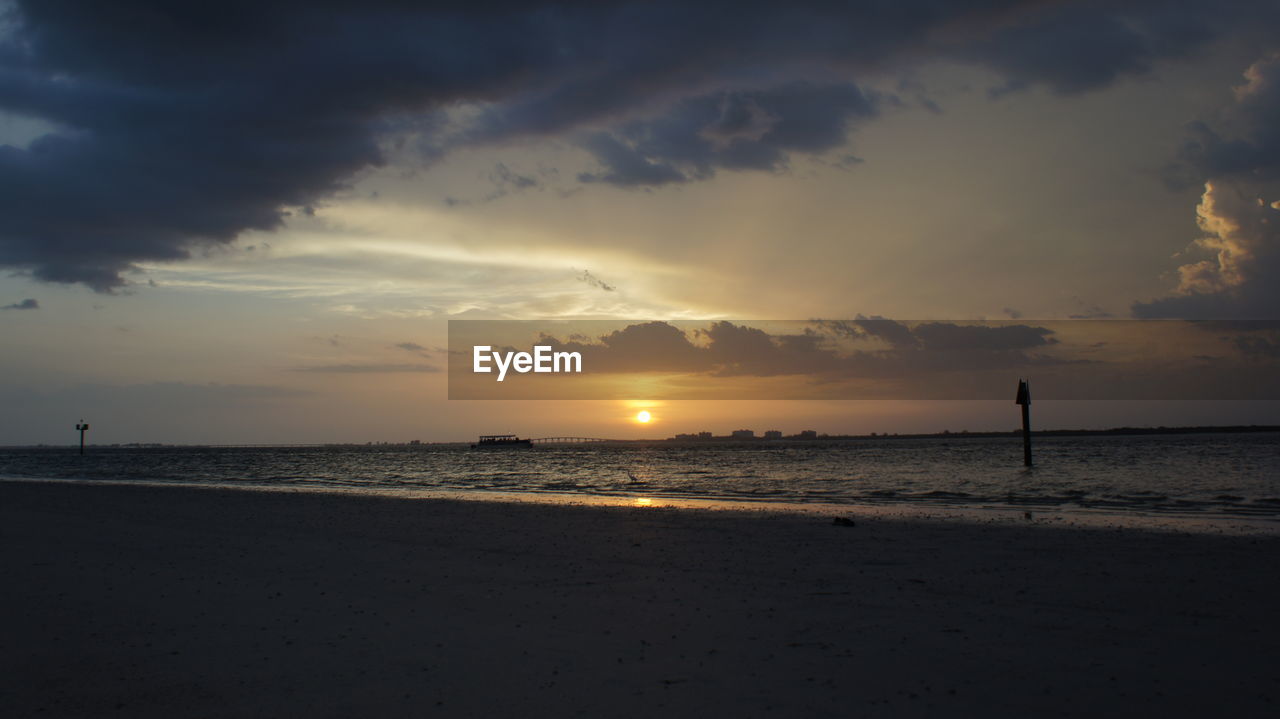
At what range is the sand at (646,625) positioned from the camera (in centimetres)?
708

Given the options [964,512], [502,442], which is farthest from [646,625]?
[502,442]

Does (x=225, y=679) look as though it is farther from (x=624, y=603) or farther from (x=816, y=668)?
(x=816, y=668)

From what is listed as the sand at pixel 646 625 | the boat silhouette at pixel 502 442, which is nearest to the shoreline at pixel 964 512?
the sand at pixel 646 625

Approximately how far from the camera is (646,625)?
32.0ft

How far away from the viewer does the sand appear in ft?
23.2

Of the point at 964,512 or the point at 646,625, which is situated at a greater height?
the point at 646,625

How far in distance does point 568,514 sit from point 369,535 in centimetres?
697

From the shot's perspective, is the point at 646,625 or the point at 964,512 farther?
the point at 964,512

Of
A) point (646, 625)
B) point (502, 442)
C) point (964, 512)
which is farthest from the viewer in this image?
point (502, 442)

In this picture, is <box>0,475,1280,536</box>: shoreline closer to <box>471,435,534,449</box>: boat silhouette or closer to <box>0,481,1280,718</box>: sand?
<box>0,481,1280,718</box>: sand

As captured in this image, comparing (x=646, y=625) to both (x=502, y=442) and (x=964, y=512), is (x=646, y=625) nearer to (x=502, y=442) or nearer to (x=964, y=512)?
(x=964, y=512)

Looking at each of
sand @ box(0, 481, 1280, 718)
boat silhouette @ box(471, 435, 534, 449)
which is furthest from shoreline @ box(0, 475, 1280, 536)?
boat silhouette @ box(471, 435, 534, 449)

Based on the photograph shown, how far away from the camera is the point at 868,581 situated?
40.8ft

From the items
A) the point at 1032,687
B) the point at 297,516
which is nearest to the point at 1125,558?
the point at 1032,687
